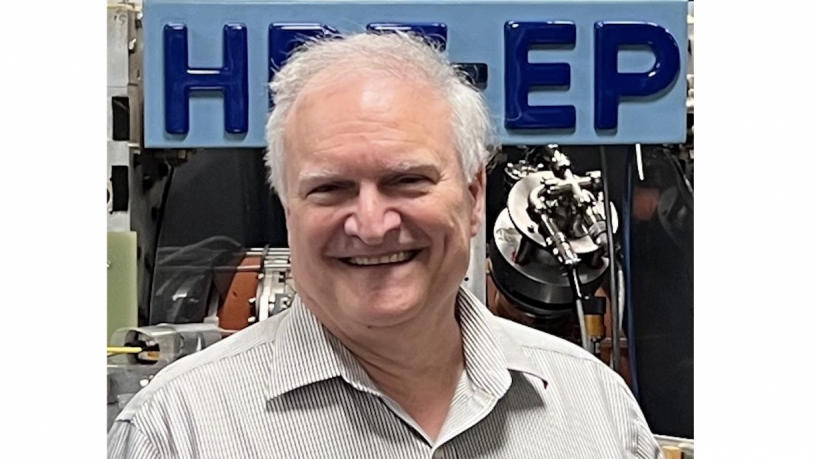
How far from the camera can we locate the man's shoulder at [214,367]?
852 millimetres

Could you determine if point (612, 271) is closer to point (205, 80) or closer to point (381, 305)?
point (381, 305)

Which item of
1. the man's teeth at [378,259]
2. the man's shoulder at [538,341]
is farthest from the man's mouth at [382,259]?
the man's shoulder at [538,341]

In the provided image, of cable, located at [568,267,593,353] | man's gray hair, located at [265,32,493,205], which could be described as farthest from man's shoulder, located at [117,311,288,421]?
cable, located at [568,267,593,353]

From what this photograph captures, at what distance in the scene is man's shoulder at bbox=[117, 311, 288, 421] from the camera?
852 millimetres

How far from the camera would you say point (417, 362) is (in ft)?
2.86

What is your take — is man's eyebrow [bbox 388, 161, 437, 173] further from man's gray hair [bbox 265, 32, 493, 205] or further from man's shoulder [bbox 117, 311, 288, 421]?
man's shoulder [bbox 117, 311, 288, 421]

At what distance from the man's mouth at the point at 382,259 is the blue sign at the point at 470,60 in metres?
0.12

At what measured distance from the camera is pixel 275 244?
0.86 m

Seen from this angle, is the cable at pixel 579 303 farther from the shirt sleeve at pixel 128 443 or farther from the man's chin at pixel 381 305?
the shirt sleeve at pixel 128 443

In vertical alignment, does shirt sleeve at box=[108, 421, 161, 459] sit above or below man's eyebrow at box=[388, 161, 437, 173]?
below
